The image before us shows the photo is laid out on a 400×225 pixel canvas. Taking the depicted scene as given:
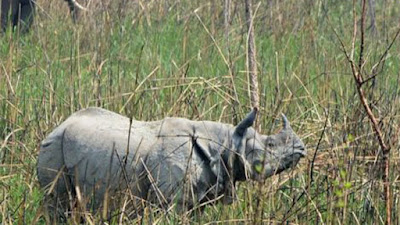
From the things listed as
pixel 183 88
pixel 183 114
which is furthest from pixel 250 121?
pixel 183 88

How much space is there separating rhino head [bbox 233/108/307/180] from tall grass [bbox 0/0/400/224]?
3.3 inches

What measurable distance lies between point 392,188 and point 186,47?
318cm

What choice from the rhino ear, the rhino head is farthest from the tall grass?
the rhino ear

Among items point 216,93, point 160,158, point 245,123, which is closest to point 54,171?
point 160,158

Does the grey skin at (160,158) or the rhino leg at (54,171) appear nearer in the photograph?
the grey skin at (160,158)

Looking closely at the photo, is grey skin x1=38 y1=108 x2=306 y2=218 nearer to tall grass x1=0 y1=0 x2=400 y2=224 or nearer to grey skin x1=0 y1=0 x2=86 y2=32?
tall grass x1=0 y1=0 x2=400 y2=224

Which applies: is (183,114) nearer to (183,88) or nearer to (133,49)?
(183,88)

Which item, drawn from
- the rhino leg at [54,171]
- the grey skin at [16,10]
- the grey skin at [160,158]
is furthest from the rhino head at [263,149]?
the grey skin at [16,10]

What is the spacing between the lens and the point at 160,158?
5062 mm

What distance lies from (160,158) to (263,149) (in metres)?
0.48

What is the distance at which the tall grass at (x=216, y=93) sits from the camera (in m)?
5.20

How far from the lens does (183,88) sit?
6.88m

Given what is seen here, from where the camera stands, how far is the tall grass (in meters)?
5.20

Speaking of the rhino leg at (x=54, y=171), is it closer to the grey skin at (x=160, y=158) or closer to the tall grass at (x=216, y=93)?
the grey skin at (x=160, y=158)
